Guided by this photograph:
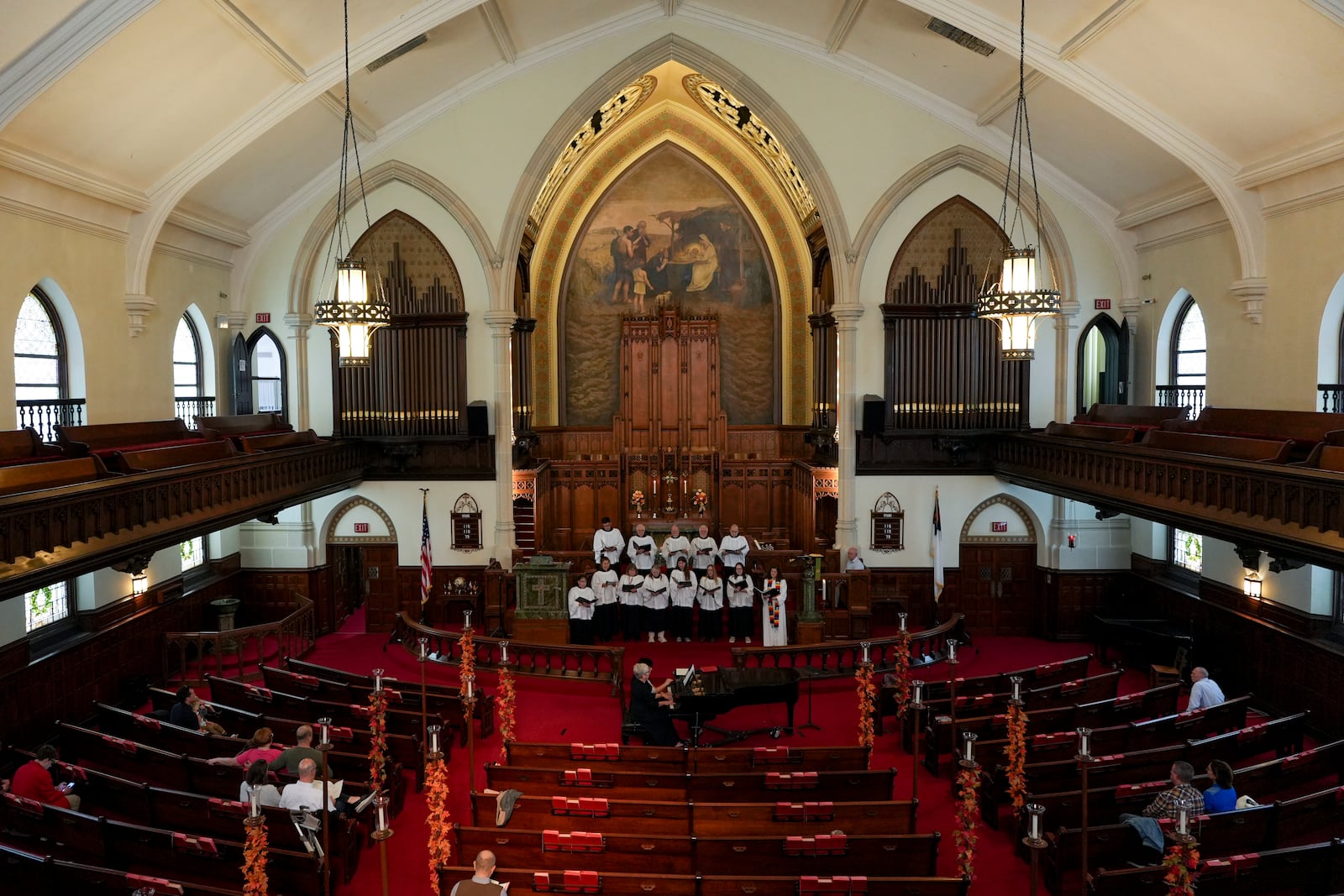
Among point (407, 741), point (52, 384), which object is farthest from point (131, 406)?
point (407, 741)

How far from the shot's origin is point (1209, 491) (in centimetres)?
1200

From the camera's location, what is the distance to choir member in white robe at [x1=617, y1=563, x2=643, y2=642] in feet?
58.3

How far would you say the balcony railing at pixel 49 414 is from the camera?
13.1 m

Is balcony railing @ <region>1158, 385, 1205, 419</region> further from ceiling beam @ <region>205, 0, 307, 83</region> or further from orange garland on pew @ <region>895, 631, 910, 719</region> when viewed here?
ceiling beam @ <region>205, 0, 307, 83</region>

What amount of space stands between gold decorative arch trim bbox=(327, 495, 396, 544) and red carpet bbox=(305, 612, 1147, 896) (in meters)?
1.93

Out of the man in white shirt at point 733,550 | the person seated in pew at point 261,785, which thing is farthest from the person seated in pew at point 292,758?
the man in white shirt at point 733,550

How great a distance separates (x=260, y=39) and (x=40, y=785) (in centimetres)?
1049

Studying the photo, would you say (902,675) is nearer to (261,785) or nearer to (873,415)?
(873,415)

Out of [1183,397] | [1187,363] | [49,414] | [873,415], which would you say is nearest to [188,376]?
[49,414]

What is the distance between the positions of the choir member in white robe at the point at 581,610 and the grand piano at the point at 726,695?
4.65 m

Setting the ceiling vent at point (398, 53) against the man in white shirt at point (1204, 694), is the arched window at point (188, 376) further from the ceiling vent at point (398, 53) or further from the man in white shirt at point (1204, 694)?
the man in white shirt at point (1204, 694)

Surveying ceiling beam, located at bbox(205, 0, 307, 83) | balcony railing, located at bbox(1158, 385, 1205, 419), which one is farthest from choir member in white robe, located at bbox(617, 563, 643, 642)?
balcony railing, located at bbox(1158, 385, 1205, 419)

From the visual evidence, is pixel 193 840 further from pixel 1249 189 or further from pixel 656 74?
pixel 656 74

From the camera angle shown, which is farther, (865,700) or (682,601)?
(682,601)
